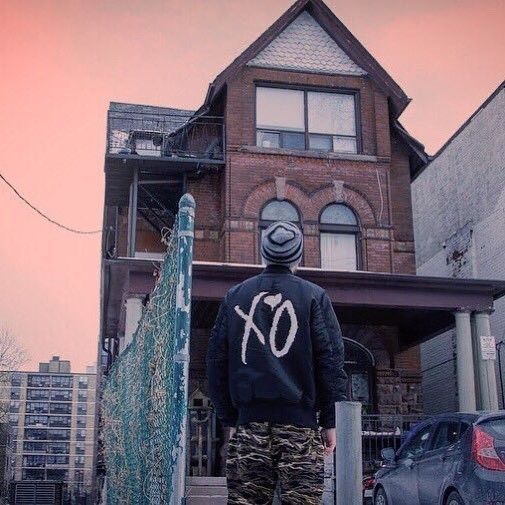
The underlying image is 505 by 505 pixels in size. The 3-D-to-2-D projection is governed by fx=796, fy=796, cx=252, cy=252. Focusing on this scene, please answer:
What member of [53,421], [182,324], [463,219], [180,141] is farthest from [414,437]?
[53,421]

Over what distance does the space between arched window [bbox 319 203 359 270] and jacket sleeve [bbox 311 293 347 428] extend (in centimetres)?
1522

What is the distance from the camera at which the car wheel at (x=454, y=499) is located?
7.60 meters

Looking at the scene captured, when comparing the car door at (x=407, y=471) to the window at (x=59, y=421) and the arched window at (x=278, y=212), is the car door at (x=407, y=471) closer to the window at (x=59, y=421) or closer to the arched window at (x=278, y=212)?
the arched window at (x=278, y=212)

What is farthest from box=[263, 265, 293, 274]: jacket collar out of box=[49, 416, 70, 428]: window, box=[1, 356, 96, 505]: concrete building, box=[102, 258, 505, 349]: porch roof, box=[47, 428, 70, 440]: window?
box=[49, 416, 70, 428]: window

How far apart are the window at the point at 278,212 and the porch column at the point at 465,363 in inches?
193

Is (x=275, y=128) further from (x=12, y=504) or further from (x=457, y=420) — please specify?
(x=12, y=504)

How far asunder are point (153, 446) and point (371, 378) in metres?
Answer: 13.9

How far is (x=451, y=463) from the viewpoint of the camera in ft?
26.1

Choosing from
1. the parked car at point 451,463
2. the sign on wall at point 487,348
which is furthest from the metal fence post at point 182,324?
the sign on wall at point 487,348

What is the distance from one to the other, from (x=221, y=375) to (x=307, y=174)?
1566 centimetres

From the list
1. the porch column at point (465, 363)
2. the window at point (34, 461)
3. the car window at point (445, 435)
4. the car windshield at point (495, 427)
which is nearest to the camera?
the car windshield at point (495, 427)

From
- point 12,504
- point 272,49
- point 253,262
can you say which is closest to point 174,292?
point 253,262

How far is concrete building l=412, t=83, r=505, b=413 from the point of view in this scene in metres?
21.3

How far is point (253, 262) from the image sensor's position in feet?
59.4
